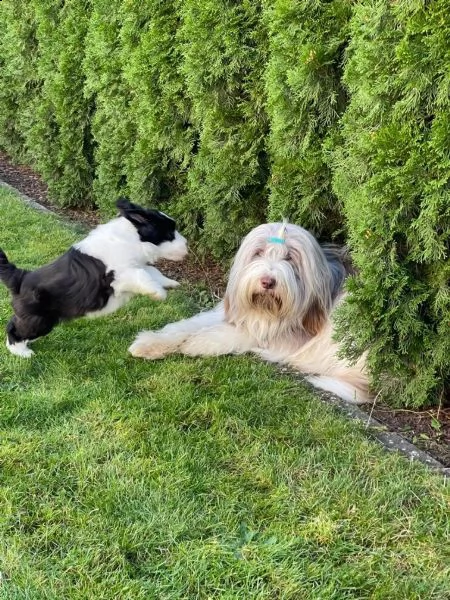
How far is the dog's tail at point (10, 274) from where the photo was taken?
3.76 meters

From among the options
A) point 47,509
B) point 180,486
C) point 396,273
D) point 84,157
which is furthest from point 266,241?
point 84,157

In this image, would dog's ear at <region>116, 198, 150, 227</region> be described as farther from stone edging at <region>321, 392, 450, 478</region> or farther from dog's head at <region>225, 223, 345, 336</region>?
stone edging at <region>321, 392, 450, 478</region>

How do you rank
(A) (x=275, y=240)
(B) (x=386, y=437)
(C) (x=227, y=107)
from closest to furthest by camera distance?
1. (B) (x=386, y=437)
2. (A) (x=275, y=240)
3. (C) (x=227, y=107)

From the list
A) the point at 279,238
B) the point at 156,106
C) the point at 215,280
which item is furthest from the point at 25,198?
the point at 279,238

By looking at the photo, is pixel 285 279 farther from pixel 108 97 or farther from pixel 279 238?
pixel 108 97

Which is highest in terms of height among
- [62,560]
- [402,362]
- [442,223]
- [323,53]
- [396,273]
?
[323,53]

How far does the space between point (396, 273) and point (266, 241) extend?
1.01 metres

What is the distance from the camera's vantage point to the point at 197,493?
279 cm

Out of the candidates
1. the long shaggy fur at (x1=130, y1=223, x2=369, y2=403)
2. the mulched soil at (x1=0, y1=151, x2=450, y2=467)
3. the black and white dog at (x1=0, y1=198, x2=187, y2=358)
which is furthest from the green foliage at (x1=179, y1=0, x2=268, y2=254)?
the black and white dog at (x1=0, y1=198, x2=187, y2=358)

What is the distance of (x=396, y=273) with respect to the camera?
10.7 feet

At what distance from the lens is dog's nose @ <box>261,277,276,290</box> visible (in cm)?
387

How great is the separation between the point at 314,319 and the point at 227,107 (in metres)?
2.00

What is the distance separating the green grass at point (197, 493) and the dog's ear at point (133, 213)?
0.88 m

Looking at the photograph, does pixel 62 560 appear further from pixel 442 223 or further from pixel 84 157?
pixel 84 157
